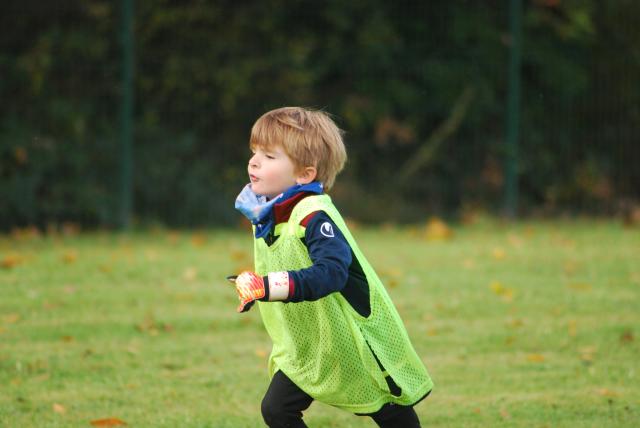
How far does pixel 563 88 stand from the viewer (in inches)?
510

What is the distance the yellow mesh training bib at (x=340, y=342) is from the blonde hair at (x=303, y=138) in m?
0.14

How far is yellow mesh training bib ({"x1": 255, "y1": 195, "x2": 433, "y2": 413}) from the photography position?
10.4 ft

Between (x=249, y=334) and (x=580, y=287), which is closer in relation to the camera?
(x=249, y=334)

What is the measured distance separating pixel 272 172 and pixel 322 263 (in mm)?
416

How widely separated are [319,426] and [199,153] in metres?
7.67

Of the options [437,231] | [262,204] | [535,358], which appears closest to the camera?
[262,204]

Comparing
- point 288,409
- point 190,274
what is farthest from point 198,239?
point 288,409

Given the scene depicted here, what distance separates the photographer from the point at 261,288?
112 inches

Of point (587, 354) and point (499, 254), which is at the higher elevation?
point (587, 354)

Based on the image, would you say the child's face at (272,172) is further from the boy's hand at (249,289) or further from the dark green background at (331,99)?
the dark green background at (331,99)

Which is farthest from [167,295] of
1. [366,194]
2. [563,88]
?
[563,88]

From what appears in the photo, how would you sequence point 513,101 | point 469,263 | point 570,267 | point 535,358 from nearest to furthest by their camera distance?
point 535,358 < point 570,267 < point 469,263 < point 513,101

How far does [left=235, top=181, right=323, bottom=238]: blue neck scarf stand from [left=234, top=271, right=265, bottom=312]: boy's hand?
13.4 inches

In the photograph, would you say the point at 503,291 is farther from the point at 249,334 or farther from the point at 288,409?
the point at 288,409
